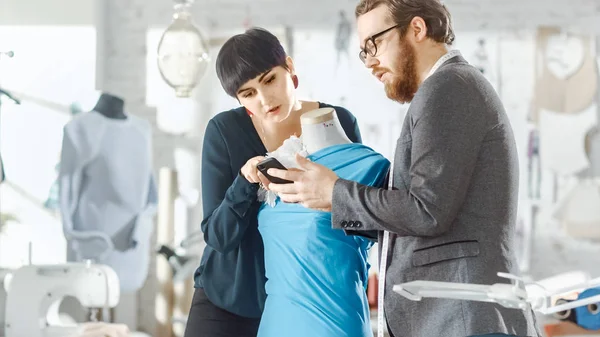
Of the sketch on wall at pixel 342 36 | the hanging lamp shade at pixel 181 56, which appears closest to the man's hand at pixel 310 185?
the hanging lamp shade at pixel 181 56

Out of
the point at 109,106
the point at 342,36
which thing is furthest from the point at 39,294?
the point at 342,36

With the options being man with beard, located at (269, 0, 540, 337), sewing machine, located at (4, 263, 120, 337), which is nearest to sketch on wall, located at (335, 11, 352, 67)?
sewing machine, located at (4, 263, 120, 337)

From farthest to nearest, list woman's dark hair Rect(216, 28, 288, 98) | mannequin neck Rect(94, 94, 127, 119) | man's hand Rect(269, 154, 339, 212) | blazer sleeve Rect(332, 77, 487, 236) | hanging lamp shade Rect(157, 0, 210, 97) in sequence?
mannequin neck Rect(94, 94, 127, 119)
hanging lamp shade Rect(157, 0, 210, 97)
woman's dark hair Rect(216, 28, 288, 98)
man's hand Rect(269, 154, 339, 212)
blazer sleeve Rect(332, 77, 487, 236)

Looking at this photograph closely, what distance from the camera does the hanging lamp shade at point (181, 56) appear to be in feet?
16.9

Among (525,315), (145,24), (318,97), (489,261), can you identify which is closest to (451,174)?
(489,261)

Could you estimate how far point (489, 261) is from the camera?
4.89 ft

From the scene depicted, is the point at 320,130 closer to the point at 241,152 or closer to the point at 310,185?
the point at 310,185

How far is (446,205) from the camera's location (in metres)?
1.47

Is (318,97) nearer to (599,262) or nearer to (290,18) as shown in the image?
(290,18)

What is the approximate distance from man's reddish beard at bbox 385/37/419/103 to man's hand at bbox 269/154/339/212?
20 cm

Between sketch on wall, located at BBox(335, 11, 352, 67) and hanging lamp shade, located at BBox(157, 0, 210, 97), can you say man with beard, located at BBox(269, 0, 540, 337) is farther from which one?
sketch on wall, located at BBox(335, 11, 352, 67)

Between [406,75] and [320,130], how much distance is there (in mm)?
213

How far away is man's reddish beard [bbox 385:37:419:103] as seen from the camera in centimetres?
164

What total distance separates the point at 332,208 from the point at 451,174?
222 mm
